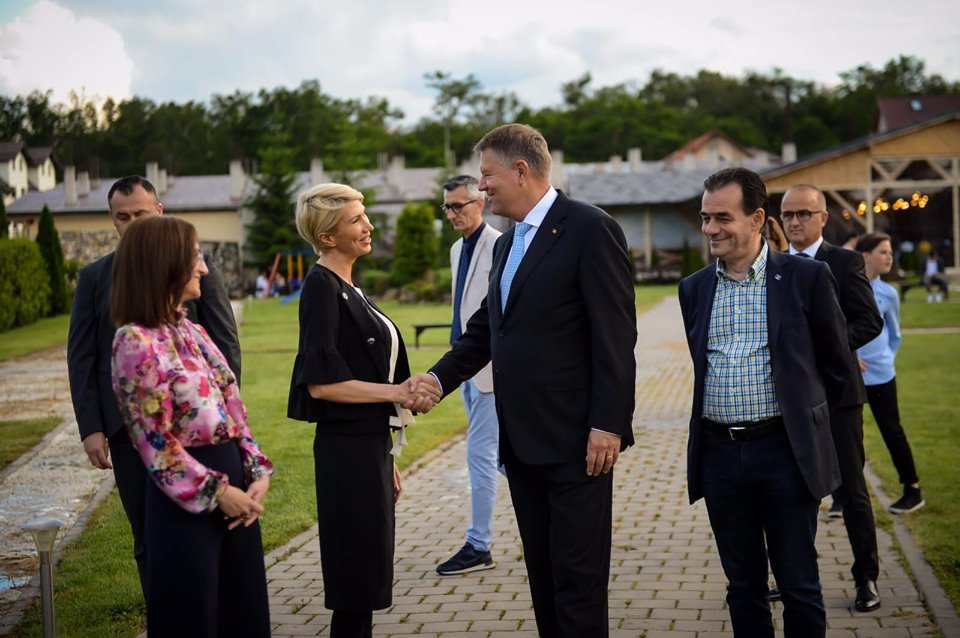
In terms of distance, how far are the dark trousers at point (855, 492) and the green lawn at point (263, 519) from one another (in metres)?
3.82

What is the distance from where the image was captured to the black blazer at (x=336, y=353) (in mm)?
4441

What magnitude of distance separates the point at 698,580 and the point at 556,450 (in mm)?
2561

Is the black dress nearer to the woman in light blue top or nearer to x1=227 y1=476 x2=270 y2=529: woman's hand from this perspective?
x1=227 y1=476 x2=270 y2=529: woman's hand

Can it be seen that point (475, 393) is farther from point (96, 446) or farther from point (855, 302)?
point (96, 446)

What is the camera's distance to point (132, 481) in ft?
16.2

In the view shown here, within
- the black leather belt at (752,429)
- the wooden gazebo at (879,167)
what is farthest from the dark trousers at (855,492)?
the wooden gazebo at (879,167)

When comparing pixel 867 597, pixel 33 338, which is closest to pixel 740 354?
pixel 867 597

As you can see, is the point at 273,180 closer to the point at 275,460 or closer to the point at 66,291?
the point at 66,291

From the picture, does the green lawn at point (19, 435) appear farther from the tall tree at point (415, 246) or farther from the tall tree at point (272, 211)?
the tall tree at point (272, 211)

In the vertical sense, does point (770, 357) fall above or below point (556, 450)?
above

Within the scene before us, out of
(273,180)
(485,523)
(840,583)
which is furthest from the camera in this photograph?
(273,180)

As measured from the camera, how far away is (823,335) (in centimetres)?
450

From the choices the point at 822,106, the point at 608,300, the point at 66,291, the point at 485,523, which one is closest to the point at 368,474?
the point at 608,300

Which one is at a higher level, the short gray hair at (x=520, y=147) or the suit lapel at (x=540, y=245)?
the short gray hair at (x=520, y=147)
